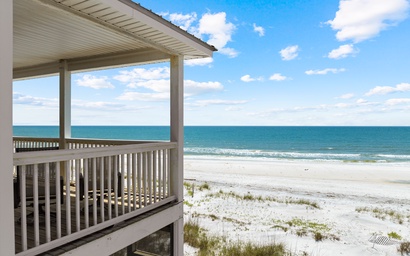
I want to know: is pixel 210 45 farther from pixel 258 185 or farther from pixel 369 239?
pixel 258 185

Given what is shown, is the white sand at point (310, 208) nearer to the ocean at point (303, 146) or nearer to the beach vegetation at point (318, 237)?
the beach vegetation at point (318, 237)

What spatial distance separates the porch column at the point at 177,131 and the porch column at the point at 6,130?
2722 mm

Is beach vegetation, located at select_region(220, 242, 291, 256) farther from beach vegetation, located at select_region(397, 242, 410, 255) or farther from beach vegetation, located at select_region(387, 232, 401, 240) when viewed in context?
beach vegetation, located at select_region(387, 232, 401, 240)

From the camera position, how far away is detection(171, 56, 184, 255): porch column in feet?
15.7

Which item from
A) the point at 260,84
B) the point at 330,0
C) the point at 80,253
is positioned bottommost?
the point at 80,253

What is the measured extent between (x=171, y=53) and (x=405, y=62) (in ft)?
247

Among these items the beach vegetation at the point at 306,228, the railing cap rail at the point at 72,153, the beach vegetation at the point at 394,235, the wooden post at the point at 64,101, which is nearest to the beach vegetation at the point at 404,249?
the beach vegetation at the point at 394,235

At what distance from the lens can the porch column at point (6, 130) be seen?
2225 millimetres

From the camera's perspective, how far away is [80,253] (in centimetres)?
306

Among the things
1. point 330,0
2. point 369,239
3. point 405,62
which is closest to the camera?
point 369,239

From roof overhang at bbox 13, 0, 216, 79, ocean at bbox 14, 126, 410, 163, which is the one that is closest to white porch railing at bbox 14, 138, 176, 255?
roof overhang at bbox 13, 0, 216, 79

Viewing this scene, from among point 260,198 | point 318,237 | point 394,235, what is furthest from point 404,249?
point 260,198

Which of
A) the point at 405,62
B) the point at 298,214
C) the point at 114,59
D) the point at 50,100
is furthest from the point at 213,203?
the point at 50,100

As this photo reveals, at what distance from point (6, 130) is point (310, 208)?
11921 mm
